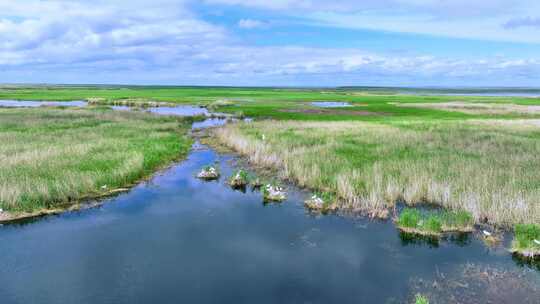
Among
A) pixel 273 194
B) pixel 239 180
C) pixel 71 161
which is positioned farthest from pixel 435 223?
pixel 71 161

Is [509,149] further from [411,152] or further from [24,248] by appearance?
[24,248]

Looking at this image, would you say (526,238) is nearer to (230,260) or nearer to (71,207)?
A: (230,260)

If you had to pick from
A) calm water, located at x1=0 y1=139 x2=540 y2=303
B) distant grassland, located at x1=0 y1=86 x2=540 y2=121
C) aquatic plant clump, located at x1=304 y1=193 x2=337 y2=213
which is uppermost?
distant grassland, located at x1=0 y1=86 x2=540 y2=121

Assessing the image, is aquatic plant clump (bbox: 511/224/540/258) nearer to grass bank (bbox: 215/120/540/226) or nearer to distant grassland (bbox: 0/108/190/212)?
grass bank (bbox: 215/120/540/226)

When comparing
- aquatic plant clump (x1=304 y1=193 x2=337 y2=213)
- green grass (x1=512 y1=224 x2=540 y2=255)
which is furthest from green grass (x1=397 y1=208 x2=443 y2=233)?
aquatic plant clump (x1=304 y1=193 x2=337 y2=213)

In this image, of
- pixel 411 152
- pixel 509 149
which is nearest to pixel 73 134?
pixel 411 152

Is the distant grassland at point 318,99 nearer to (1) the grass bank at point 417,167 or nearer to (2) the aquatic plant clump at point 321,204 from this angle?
Result: (1) the grass bank at point 417,167
